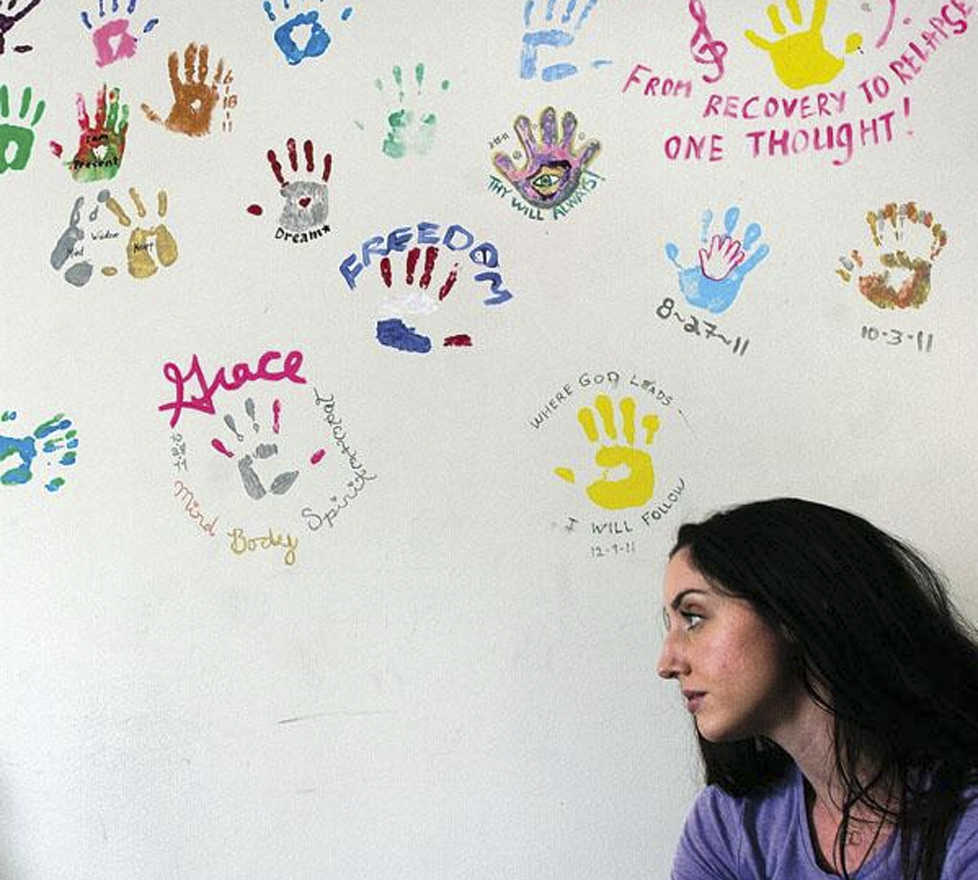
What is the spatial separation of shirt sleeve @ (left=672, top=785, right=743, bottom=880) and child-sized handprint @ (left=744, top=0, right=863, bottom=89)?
0.76m

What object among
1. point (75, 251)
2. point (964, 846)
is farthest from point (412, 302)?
point (964, 846)

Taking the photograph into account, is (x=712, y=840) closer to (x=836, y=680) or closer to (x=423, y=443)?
→ (x=836, y=680)

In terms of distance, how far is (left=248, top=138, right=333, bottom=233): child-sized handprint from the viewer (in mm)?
1667

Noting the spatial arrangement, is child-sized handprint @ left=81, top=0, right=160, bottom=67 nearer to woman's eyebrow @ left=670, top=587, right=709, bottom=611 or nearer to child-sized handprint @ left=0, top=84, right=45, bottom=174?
child-sized handprint @ left=0, top=84, right=45, bottom=174

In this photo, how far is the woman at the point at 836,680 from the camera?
125 centimetres

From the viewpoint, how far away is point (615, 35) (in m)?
1.63

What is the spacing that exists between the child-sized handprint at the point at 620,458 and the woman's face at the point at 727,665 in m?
0.30

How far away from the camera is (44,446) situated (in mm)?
1704

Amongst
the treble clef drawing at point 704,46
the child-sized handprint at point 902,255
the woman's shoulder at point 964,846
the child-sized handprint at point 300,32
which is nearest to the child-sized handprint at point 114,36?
the child-sized handprint at point 300,32

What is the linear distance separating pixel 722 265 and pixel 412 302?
0.35 meters

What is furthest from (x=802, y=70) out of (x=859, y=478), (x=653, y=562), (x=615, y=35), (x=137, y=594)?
(x=137, y=594)

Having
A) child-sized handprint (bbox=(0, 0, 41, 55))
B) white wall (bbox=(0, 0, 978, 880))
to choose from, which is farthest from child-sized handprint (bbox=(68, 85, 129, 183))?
child-sized handprint (bbox=(0, 0, 41, 55))

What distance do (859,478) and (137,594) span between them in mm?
821

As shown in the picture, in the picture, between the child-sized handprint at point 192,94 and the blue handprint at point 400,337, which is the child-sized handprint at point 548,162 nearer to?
the blue handprint at point 400,337
